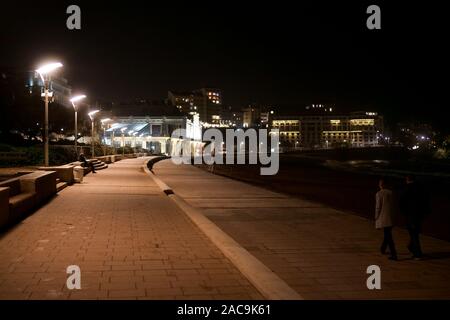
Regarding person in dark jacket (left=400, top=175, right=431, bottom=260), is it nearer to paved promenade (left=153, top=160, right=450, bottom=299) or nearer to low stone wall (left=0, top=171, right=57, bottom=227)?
paved promenade (left=153, top=160, right=450, bottom=299)

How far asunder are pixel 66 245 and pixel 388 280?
531 cm

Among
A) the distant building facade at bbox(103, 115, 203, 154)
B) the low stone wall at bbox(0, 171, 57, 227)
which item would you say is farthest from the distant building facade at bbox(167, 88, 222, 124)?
the low stone wall at bbox(0, 171, 57, 227)

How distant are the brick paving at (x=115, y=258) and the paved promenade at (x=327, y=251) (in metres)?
0.87

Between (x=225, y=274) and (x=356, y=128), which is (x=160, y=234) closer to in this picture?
(x=225, y=274)

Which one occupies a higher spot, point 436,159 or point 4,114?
point 4,114

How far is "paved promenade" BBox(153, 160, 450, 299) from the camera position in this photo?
6.61m

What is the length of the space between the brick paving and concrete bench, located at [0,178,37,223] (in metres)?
0.30

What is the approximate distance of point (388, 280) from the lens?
7031 mm

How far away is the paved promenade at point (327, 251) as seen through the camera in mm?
6605

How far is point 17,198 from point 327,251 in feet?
24.4

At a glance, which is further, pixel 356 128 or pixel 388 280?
pixel 356 128
